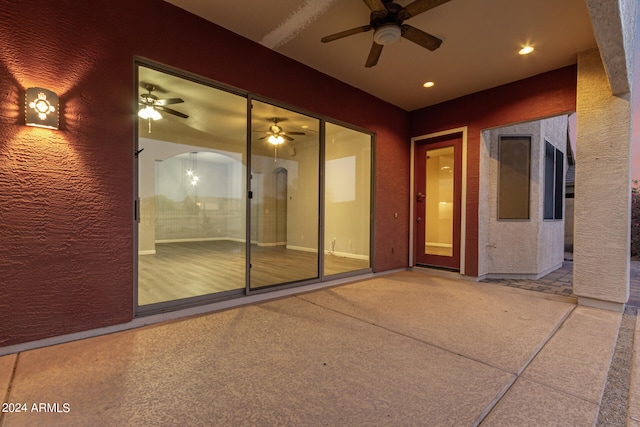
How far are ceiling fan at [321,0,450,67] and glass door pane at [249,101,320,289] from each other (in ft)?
4.65

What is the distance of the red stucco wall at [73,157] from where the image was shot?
2018 mm

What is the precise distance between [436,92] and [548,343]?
3.80m

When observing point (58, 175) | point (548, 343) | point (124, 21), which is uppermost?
point (124, 21)

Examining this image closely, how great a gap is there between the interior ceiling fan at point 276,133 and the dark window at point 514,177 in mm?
3560

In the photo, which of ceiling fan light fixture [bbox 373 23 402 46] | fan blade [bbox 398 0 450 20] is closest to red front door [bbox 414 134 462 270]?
ceiling fan light fixture [bbox 373 23 402 46]

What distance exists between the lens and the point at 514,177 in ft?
15.9

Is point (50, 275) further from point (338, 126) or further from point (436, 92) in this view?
point (436, 92)

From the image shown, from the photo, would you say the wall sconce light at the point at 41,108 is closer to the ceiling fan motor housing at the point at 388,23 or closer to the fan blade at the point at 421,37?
the ceiling fan motor housing at the point at 388,23

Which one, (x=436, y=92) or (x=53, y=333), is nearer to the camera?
(x=53, y=333)

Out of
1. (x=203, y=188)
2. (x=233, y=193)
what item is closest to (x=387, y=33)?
(x=233, y=193)

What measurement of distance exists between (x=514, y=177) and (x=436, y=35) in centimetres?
302

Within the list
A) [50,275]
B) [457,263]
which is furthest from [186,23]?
[457,263]

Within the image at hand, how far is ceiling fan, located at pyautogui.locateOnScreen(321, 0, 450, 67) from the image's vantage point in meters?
2.34

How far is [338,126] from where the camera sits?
4383 millimetres
